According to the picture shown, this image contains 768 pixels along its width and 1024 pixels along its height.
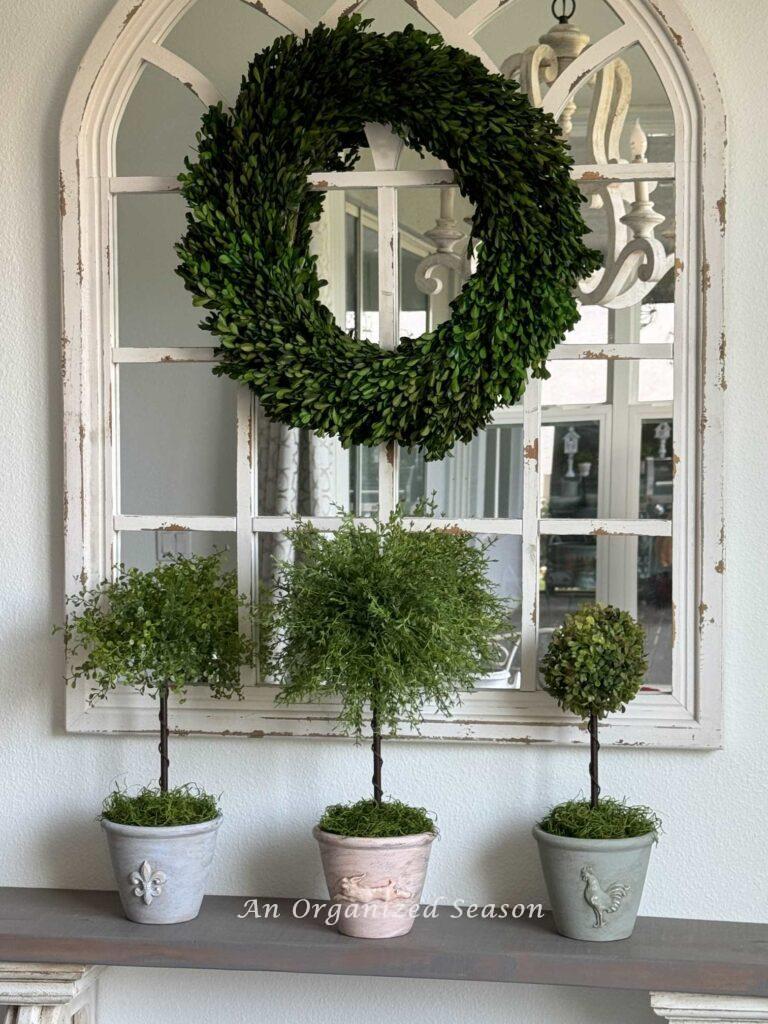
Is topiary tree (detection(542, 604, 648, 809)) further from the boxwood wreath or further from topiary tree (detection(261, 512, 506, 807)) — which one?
the boxwood wreath

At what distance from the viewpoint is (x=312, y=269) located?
232cm

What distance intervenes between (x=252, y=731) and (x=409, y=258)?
1028mm

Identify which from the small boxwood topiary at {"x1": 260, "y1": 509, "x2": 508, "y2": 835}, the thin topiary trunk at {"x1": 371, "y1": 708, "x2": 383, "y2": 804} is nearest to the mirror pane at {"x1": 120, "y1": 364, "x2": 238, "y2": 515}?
the small boxwood topiary at {"x1": 260, "y1": 509, "x2": 508, "y2": 835}

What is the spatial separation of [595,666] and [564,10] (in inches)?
52.7

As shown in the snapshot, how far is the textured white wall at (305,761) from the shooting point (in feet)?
7.52

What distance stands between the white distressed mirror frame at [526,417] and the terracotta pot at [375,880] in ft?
0.93

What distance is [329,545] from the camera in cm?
219

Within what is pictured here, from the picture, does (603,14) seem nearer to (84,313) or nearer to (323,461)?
(323,461)

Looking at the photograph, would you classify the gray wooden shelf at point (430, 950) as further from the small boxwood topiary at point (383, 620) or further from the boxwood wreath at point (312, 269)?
the boxwood wreath at point (312, 269)

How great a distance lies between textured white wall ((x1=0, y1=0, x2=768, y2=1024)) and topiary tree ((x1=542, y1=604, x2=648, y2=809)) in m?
0.22

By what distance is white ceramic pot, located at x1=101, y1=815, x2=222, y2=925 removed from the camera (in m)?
2.17

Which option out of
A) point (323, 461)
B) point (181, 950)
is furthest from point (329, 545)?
point (181, 950)

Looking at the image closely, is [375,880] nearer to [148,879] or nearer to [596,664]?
[148,879]

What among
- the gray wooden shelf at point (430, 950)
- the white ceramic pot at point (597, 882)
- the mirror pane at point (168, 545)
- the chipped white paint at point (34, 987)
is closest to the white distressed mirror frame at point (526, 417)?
the mirror pane at point (168, 545)
